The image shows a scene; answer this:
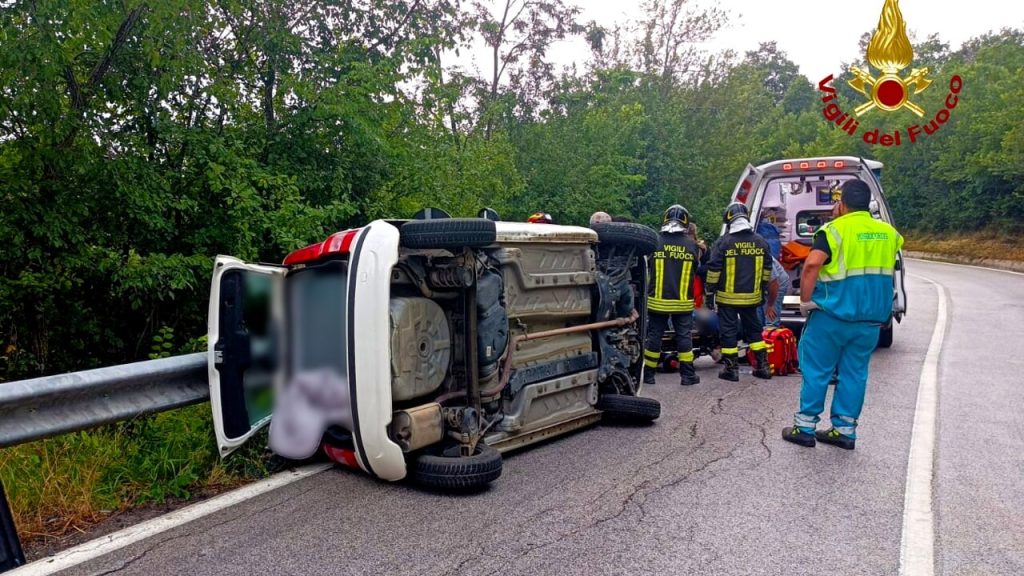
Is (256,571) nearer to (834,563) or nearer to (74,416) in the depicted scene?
(74,416)

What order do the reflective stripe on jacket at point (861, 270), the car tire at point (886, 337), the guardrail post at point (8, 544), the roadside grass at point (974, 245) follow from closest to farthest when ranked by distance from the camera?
the guardrail post at point (8, 544), the reflective stripe on jacket at point (861, 270), the car tire at point (886, 337), the roadside grass at point (974, 245)

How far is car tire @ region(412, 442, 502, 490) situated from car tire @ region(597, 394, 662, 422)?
154cm

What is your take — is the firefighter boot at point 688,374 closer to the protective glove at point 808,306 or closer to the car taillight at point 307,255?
the protective glove at point 808,306

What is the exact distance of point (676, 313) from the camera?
711cm

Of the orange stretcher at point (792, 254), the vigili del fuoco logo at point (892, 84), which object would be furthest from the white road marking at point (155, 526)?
the vigili del fuoco logo at point (892, 84)

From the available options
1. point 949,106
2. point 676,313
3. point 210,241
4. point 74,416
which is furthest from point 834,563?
point 949,106

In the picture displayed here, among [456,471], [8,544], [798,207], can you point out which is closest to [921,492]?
[456,471]

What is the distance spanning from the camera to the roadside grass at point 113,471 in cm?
328

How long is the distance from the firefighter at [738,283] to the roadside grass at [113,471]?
4843 millimetres

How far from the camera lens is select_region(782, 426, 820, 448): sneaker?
4.75 m

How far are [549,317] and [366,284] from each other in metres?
1.59

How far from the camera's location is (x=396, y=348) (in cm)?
362

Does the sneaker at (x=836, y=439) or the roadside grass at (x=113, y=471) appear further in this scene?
the sneaker at (x=836, y=439)

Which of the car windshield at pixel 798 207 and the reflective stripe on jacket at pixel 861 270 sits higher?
the car windshield at pixel 798 207
